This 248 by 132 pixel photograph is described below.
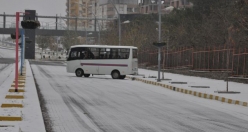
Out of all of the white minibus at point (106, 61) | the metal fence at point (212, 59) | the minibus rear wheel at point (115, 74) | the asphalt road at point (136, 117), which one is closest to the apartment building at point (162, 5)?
A: the metal fence at point (212, 59)

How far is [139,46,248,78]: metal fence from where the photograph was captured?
36469mm

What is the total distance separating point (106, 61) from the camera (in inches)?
1793

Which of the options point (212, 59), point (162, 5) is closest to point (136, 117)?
point (212, 59)

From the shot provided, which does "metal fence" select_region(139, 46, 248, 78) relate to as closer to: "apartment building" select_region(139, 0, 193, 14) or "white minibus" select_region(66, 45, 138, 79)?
"white minibus" select_region(66, 45, 138, 79)

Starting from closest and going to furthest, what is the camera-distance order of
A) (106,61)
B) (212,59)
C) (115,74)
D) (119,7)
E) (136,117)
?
(136,117), (212,59), (115,74), (106,61), (119,7)

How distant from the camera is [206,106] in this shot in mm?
20203

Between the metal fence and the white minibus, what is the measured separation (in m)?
2.62

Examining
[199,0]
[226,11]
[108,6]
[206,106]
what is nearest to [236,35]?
[226,11]

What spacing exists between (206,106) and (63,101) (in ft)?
15.8

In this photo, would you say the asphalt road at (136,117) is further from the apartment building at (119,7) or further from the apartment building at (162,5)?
the apartment building at (119,7)

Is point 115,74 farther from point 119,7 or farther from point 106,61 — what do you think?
point 119,7

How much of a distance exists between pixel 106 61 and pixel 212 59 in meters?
7.82

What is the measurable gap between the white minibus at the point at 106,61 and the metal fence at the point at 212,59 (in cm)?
262

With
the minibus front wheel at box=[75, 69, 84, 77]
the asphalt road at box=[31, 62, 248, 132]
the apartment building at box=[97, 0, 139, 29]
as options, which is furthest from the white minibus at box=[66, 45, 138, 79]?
the apartment building at box=[97, 0, 139, 29]
